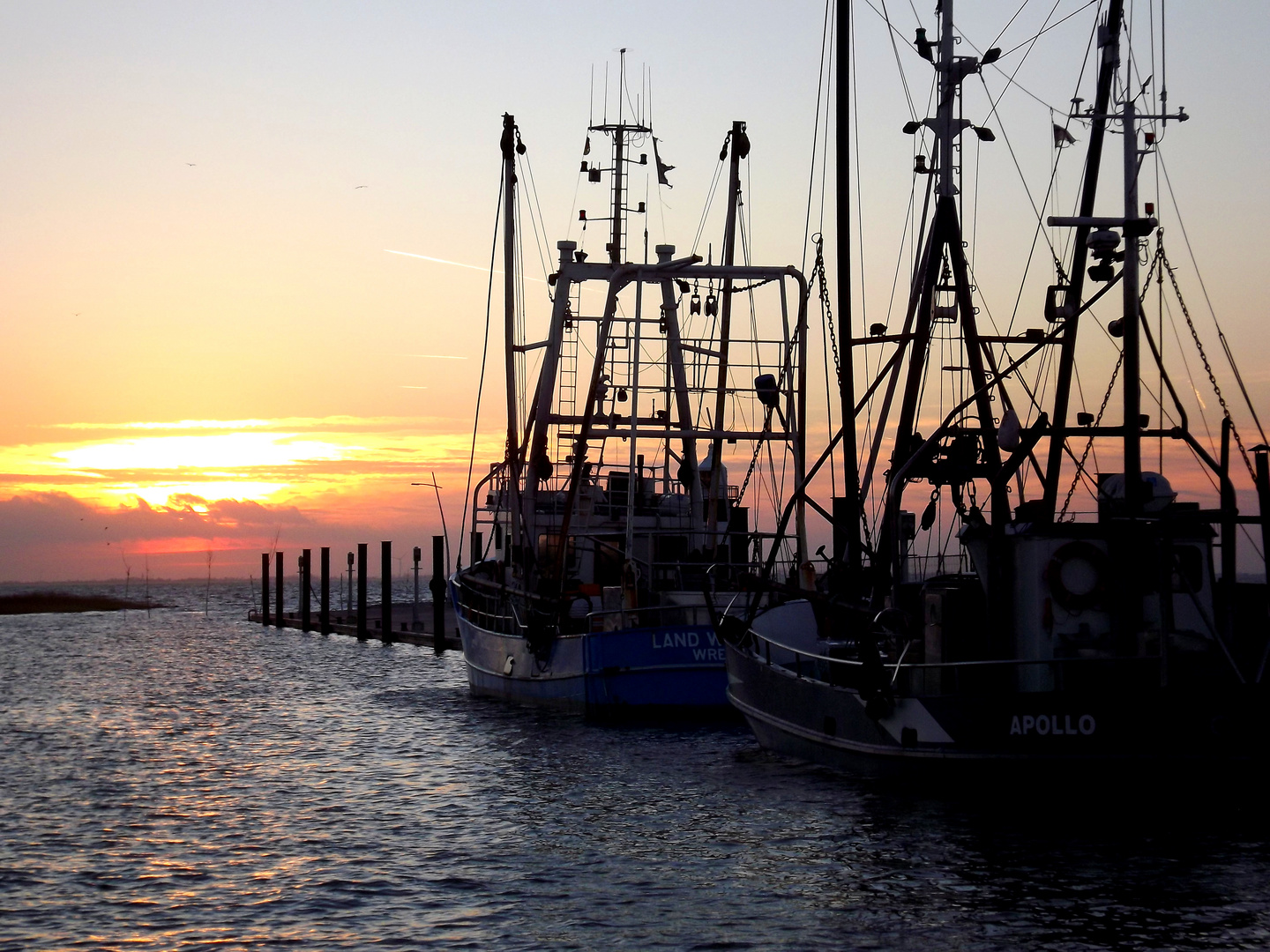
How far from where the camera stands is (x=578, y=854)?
620 inches

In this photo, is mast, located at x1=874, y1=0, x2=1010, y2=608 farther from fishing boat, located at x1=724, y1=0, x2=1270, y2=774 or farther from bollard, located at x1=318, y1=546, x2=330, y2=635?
bollard, located at x1=318, y1=546, x2=330, y2=635

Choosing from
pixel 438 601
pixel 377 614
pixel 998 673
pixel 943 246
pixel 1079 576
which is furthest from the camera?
pixel 377 614

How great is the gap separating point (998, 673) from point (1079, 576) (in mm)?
1475

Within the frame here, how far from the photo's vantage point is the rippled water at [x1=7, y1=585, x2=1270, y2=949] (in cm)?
1255

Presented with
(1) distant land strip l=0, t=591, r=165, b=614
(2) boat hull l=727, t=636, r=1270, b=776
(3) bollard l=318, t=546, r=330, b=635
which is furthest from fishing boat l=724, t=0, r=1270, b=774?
(1) distant land strip l=0, t=591, r=165, b=614

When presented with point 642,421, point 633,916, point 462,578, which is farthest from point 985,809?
point 462,578

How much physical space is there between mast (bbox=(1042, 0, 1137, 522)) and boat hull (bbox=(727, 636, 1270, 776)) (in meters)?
4.38

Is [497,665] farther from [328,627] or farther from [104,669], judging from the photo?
[328,627]

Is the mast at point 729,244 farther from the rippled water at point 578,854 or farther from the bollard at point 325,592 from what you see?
the bollard at point 325,592

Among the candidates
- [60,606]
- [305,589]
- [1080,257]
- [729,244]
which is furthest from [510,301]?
[60,606]

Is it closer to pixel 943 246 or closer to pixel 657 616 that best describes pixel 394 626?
pixel 657 616

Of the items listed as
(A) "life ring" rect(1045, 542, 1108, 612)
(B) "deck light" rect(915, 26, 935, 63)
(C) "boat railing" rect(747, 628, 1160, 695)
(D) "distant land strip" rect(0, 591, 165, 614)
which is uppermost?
(B) "deck light" rect(915, 26, 935, 63)

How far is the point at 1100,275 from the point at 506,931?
35.7 ft

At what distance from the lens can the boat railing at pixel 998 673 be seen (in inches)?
600
